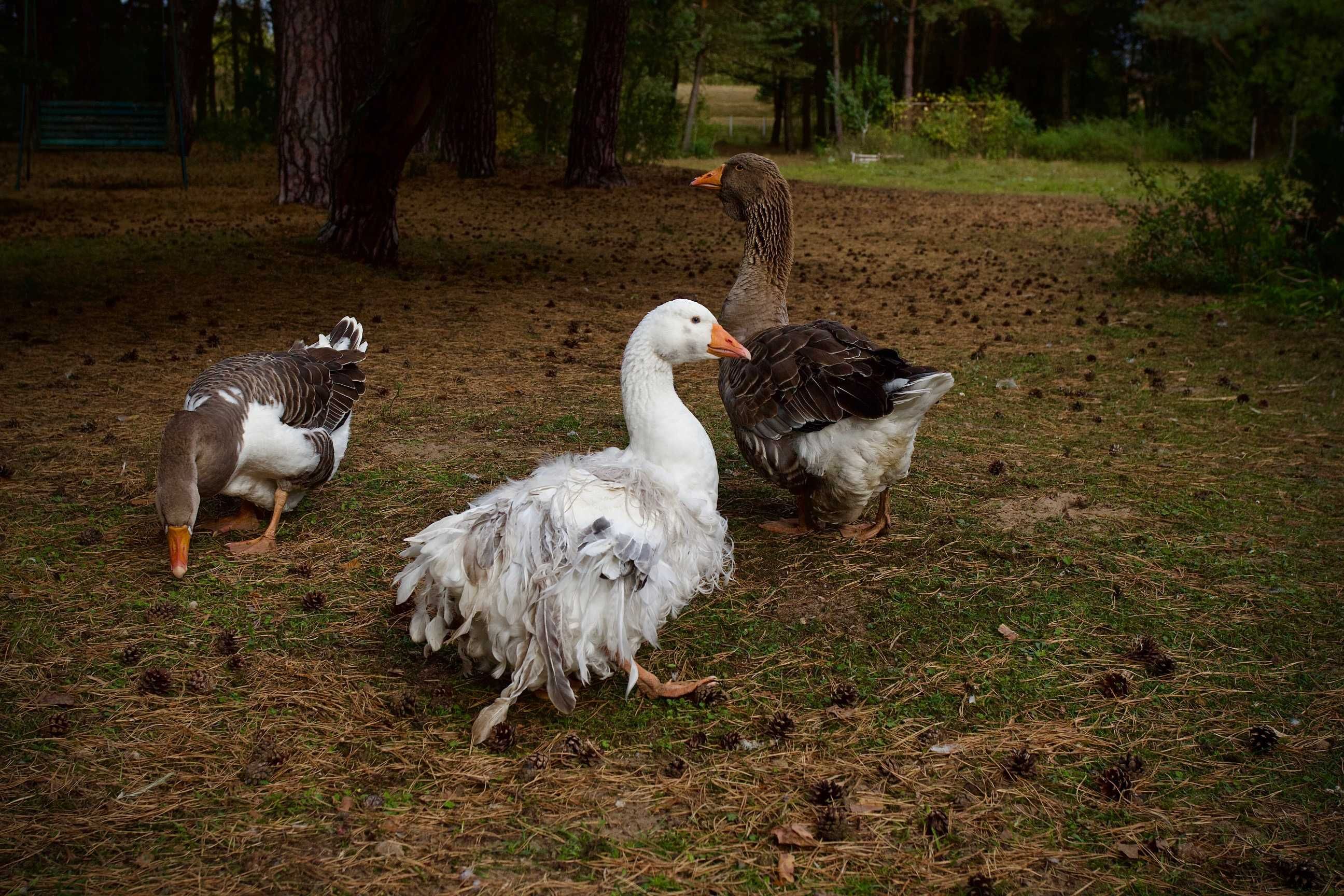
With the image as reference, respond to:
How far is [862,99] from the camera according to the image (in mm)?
35812

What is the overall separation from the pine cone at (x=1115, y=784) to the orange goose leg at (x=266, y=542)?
147 inches

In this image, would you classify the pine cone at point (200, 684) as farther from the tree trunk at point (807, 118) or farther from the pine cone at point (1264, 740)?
the tree trunk at point (807, 118)

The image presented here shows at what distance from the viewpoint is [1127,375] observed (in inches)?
311

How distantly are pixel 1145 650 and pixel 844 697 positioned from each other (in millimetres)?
1289

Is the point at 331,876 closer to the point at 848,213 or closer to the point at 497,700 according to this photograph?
the point at 497,700

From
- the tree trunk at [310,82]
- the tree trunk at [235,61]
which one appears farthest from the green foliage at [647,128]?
the tree trunk at [310,82]

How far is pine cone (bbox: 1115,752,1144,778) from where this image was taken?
3.21 meters

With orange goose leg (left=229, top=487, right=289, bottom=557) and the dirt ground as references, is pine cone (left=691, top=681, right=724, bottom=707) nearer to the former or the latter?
the dirt ground

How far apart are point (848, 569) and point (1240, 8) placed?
32.3 m

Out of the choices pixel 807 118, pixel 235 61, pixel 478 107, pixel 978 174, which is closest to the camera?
pixel 478 107

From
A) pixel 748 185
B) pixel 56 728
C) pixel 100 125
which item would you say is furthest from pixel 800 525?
pixel 100 125

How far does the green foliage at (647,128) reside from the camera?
2347cm

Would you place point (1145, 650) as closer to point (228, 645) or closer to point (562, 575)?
point (562, 575)

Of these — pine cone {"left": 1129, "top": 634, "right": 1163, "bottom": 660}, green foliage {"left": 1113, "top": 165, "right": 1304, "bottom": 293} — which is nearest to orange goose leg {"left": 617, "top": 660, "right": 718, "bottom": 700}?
pine cone {"left": 1129, "top": 634, "right": 1163, "bottom": 660}
